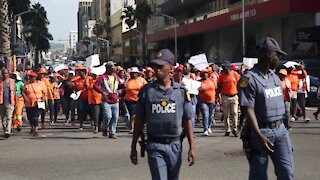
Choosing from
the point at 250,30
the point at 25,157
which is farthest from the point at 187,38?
the point at 25,157

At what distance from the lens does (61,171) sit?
340 inches

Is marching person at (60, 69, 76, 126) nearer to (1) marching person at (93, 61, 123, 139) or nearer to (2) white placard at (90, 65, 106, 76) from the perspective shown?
(2) white placard at (90, 65, 106, 76)

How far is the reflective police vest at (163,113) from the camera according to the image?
5191mm

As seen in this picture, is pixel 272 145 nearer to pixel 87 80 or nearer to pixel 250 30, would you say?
pixel 87 80

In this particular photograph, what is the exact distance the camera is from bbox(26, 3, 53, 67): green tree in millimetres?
100312

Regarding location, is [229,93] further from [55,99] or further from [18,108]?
[55,99]

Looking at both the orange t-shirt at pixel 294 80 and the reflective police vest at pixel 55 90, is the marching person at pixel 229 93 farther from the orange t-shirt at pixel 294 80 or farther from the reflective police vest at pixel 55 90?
the reflective police vest at pixel 55 90

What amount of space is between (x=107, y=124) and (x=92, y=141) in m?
0.63

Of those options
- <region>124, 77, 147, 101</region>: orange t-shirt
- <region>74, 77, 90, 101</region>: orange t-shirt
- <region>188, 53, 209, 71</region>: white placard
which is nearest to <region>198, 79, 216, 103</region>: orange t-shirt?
<region>188, 53, 209, 71</region>: white placard

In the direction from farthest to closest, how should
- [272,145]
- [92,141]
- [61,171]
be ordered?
[92,141], [61,171], [272,145]

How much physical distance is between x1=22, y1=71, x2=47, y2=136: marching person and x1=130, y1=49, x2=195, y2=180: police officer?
8.49m

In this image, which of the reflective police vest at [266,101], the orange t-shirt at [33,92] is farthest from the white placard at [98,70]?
the reflective police vest at [266,101]

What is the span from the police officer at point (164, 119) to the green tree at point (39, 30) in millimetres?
95467

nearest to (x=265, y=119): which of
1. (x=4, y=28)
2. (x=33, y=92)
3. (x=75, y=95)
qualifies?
(x=33, y=92)
